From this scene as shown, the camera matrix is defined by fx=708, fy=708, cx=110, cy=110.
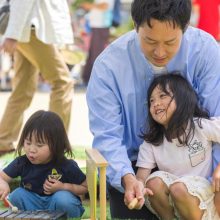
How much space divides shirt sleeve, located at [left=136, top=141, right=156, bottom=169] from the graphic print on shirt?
18cm

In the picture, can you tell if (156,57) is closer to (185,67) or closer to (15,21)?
(185,67)

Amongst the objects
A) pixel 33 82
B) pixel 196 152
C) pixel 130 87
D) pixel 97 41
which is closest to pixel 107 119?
pixel 130 87

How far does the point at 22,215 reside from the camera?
3.09 meters

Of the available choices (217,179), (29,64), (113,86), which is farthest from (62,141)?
(29,64)

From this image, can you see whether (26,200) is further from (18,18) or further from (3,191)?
(18,18)

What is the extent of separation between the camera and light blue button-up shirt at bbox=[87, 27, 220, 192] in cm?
317

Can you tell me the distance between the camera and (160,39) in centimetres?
287

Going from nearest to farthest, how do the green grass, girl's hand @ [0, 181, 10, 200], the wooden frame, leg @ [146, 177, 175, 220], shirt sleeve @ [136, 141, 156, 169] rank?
the wooden frame
leg @ [146, 177, 175, 220]
shirt sleeve @ [136, 141, 156, 169]
girl's hand @ [0, 181, 10, 200]
the green grass

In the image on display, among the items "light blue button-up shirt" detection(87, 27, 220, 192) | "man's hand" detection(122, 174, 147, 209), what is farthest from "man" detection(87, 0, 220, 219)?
"man's hand" detection(122, 174, 147, 209)

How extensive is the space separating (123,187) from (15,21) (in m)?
1.84

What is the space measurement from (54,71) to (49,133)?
1.45 meters

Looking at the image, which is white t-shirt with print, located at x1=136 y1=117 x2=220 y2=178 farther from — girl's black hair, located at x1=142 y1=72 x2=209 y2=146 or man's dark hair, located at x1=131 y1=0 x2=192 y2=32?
man's dark hair, located at x1=131 y1=0 x2=192 y2=32

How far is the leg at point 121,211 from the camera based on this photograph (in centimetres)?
327

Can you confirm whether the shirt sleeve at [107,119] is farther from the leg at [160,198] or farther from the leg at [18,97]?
the leg at [18,97]
